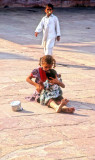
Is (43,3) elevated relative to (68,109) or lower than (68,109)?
lower

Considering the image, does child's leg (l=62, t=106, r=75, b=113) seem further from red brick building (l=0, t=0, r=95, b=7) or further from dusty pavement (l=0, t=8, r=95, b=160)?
red brick building (l=0, t=0, r=95, b=7)

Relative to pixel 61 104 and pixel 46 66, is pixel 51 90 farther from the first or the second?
pixel 61 104

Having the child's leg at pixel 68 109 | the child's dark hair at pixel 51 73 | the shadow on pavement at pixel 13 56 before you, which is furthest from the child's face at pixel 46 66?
the shadow on pavement at pixel 13 56

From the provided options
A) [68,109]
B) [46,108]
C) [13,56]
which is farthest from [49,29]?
[68,109]

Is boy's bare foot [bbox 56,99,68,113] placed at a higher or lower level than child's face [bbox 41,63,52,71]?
lower

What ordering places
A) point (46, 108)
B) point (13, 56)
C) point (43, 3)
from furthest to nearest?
point (43, 3)
point (13, 56)
point (46, 108)

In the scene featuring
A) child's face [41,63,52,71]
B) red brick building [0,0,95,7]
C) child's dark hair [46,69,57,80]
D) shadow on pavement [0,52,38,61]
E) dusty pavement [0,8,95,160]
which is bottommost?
red brick building [0,0,95,7]

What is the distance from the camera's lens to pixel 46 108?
655cm

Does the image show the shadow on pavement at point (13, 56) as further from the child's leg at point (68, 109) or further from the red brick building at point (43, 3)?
the red brick building at point (43, 3)

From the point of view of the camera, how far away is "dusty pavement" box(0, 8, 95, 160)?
4.92 metres

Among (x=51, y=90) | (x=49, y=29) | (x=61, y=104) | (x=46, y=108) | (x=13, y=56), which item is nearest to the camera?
(x=61, y=104)

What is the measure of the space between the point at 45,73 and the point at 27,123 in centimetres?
119

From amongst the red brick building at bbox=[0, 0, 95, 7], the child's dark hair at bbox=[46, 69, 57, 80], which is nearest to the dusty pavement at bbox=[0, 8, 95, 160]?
the child's dark hair at bbox=[46, 69, 57, 80]

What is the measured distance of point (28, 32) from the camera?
16.3 metres
